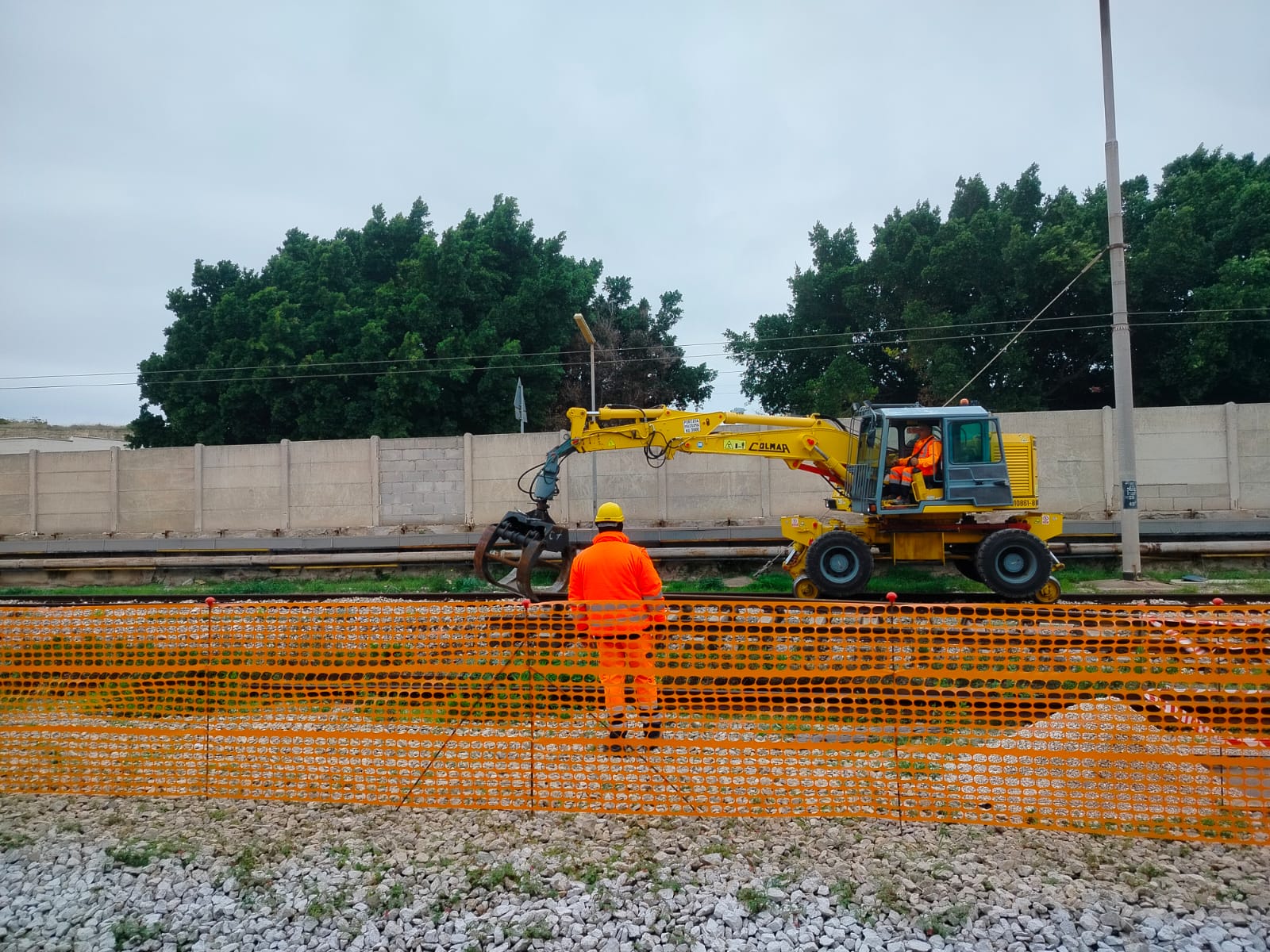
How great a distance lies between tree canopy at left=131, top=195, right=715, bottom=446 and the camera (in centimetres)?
2527

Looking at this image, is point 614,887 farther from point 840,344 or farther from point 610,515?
point 840,344

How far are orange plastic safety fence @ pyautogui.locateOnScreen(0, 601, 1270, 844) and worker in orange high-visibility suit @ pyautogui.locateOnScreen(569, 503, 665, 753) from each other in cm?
9

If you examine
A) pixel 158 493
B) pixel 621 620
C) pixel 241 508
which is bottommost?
pixel 621 620

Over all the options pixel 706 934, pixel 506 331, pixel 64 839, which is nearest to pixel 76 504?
pixel 506 331

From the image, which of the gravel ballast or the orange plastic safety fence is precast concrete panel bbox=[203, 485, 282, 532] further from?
the gravel ballast

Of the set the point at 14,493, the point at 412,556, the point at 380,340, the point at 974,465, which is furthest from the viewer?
the point at 380,340

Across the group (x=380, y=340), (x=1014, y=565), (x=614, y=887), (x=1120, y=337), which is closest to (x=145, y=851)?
(x=614, y=887)

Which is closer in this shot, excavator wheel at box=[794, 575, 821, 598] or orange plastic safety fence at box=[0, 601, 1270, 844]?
orange plastic safety fence at box=[0, 601, 1270, 844]

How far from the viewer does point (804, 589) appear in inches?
443

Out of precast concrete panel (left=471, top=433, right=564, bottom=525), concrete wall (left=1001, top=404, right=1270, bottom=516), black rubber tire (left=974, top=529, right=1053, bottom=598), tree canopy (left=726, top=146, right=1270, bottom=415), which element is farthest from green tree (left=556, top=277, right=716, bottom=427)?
black rubber tire (left=974, top=529, right=1053, bottom=598)

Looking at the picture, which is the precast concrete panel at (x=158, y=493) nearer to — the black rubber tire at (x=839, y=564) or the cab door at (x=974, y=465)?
the black rubber tire at (x=839, y=564)

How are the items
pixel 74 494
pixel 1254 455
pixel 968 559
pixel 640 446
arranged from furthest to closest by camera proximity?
1. pixel 74 494
2. pixel 1254 455
3. pixel 968 559
4. pixel 640 446

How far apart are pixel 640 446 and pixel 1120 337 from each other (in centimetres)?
743

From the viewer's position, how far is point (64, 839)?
14.1 ft
